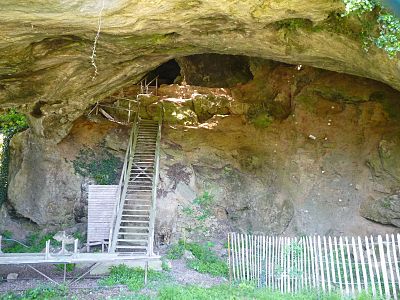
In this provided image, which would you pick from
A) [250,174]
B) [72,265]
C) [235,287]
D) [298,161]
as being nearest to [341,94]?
[298,161]

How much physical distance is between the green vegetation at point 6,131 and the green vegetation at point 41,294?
24.3 feet

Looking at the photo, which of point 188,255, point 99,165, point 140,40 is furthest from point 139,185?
point 140,40

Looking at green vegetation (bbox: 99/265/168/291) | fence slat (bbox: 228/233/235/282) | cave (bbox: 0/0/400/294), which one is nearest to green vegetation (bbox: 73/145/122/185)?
cave (bbox: 0/0/400/294)

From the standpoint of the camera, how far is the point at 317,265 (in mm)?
8211

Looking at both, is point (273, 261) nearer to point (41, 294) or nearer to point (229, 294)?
point (229, 294)

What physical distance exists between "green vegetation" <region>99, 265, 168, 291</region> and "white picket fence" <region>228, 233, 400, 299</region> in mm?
1904

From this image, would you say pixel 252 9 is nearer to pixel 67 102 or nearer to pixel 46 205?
pixel 67 102

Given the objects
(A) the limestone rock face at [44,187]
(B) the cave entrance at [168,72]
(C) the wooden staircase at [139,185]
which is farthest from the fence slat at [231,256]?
(B) the cave entrance at [168,72]

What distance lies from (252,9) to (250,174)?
809cm

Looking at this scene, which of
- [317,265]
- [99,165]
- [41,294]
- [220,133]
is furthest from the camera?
[220,133]

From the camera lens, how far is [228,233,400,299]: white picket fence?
752cm

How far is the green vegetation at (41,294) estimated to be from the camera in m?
7.78

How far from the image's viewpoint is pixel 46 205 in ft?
45.5

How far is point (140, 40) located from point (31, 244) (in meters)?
8.39
